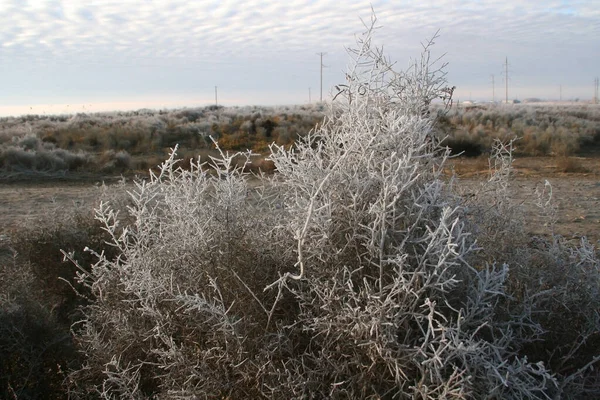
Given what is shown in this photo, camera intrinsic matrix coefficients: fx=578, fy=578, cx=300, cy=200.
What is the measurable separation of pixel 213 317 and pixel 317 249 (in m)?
0.60

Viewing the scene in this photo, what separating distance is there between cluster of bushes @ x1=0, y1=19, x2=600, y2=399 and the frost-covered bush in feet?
0.04

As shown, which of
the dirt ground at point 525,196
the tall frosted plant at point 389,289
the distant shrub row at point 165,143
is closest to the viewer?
the tall frosted plant at point 389,289

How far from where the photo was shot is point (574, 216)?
8.89m

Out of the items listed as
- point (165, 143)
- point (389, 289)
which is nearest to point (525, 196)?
point (389, 289)

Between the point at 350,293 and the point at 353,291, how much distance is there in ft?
0.36

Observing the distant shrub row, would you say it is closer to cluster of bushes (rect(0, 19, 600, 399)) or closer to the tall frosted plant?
cluster of bushes (rect(0, 19, 600, 399))

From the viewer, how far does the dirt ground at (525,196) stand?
763 centimetres

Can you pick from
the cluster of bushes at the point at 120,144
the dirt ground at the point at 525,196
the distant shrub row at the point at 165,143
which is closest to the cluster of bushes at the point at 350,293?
the dirt ground at the point at 525,196

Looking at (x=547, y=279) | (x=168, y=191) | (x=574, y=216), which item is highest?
(x=168, y=191)

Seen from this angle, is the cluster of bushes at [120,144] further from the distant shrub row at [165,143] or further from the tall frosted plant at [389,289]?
the tall frosted plant at [389,289]

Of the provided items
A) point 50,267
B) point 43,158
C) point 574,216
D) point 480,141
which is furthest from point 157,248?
point 480,141

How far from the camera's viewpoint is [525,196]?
10711mm

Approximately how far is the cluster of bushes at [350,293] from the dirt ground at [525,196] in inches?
72.9

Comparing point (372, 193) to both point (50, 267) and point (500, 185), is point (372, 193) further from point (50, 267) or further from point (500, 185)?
point (50, 267)
